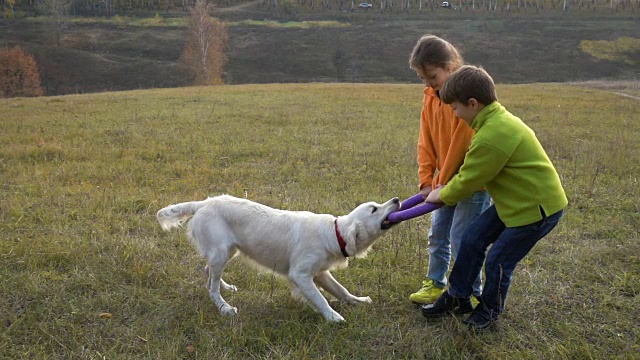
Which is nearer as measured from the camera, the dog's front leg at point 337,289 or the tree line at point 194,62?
the dog's front leg at point 337,289

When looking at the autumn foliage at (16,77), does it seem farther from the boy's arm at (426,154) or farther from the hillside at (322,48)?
the boy's arm at (426,154)

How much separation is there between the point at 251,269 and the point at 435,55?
2719 millimetres

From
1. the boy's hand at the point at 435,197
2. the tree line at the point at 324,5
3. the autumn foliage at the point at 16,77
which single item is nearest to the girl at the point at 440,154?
the boy's hand at the point at 435,197

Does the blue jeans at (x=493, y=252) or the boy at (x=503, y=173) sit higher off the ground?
the boy at (x=503, y=173)

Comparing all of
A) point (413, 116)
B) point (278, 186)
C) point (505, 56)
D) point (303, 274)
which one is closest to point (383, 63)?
point (505, 56)

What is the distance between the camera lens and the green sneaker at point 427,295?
4644 mm

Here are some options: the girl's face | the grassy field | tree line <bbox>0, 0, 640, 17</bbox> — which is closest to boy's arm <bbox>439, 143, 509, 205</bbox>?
the girl's face

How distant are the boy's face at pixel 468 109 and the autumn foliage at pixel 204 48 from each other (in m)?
50.7

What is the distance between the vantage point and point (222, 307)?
14.9 ft

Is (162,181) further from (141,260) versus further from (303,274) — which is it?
(303,274)

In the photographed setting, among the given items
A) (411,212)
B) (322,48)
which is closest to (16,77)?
(322,48)

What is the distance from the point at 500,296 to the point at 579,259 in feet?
6.24

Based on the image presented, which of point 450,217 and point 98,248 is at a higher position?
point 450,217

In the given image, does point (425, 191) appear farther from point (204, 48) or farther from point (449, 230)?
point (204, 48)
